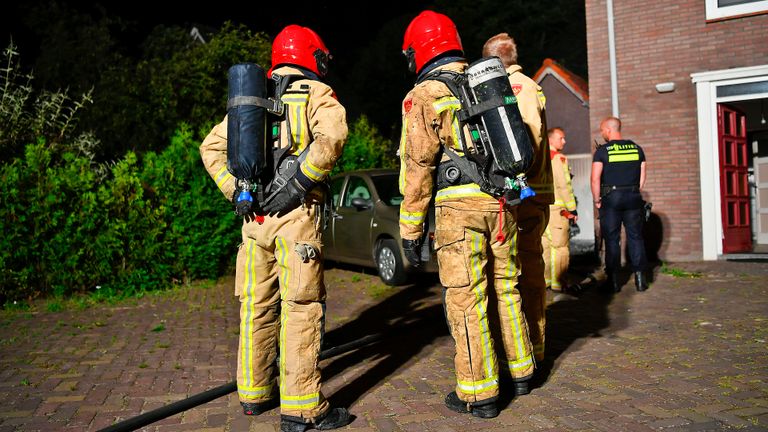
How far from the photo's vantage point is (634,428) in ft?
11.8

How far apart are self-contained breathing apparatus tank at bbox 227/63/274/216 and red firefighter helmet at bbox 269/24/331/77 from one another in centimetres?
32

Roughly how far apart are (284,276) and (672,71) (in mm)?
8457

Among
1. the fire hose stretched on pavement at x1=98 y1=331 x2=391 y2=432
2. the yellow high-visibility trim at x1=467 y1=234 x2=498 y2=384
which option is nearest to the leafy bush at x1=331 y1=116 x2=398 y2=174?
the fire hose stretched on pavement at x1=98 y1=331 x2=391 y2=432

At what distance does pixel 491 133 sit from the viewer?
381cm

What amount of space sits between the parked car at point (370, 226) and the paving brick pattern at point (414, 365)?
887mm

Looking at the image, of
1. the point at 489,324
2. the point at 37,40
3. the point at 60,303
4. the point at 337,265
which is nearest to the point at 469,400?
the point at 489,324

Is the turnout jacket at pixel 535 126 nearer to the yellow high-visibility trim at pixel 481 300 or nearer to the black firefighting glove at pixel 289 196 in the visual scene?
the yellow high-visibility trim at pixel 481 300

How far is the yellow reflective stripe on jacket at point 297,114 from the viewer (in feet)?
12.8

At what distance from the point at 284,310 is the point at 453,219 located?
110cm

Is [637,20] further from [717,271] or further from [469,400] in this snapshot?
[469,400]

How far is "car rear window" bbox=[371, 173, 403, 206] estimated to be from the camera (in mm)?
9359

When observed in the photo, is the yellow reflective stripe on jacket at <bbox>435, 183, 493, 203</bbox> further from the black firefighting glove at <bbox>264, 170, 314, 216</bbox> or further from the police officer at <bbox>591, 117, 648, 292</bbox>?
the police officer at <bbox>591, 117, 648, 292</bbox>

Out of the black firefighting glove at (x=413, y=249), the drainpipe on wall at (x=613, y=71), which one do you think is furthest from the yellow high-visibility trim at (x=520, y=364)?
the drainpipe on wall at (x=613, y=71)

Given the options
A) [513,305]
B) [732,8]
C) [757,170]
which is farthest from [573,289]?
[757,170]
